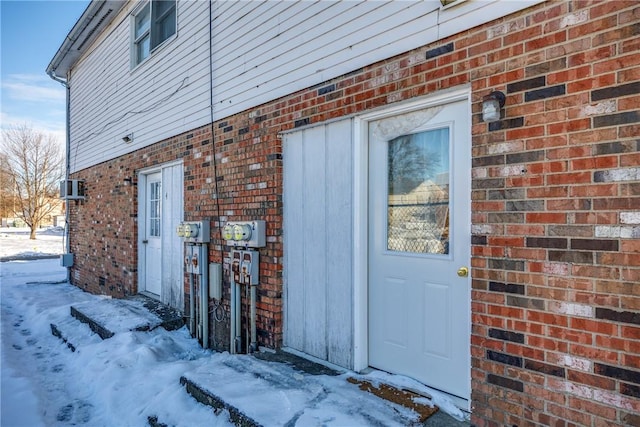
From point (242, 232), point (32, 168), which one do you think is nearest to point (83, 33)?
point (242, 232)

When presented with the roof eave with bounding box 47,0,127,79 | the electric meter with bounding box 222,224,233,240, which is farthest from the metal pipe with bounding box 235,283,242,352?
the roof eave with bounding box 47,0,127,79

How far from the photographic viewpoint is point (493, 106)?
2293mm

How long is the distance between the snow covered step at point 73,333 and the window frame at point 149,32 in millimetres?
4243

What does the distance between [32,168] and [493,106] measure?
28.7m

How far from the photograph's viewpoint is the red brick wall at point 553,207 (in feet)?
6.32

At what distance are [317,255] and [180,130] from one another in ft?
10.3

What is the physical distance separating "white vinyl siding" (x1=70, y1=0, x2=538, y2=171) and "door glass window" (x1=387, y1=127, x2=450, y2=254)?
0.68m

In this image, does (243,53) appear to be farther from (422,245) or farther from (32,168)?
(32,168)

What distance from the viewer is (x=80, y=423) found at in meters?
3.17

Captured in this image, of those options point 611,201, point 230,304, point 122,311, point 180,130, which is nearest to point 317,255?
point 230,304

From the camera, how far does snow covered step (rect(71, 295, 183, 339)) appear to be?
4.87m

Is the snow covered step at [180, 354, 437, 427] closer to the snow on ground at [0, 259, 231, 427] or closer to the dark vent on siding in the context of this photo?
the snow on ground at [0, 259, 231, 427]

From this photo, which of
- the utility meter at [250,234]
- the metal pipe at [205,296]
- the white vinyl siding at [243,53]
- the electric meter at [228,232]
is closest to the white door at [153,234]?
the white vinyl siding at [243,53]

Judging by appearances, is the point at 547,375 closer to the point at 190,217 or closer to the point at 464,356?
the point at 464,356
